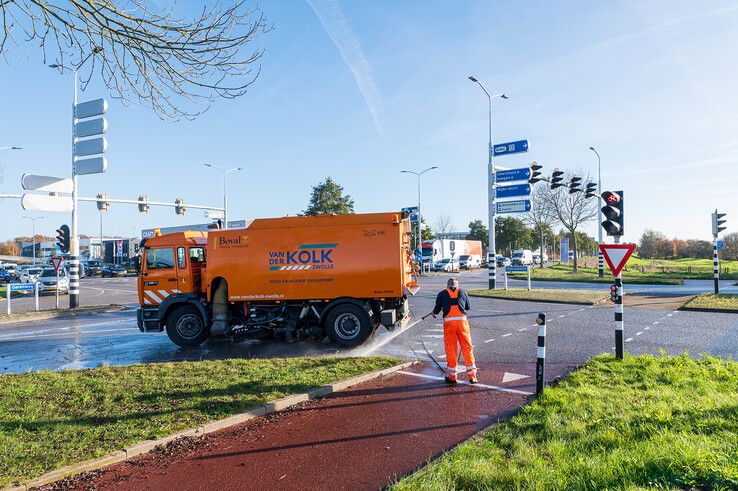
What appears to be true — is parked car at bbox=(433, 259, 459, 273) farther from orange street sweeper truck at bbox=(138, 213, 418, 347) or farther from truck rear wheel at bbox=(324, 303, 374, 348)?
truck rear wheel at bbox=(324, 303, 374, 348)

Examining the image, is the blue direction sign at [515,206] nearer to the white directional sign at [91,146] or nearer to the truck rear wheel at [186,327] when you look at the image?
the truck rear wheel at [186,327]

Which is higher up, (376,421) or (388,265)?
(388,265)

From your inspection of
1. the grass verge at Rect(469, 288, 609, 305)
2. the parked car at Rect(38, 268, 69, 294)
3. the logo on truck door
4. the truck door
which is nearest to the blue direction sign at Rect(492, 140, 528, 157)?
the grass verge at Rect(469, 288, 609, 305)

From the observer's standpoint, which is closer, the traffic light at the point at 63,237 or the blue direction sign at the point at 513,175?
the traffic light at the point at 63,237

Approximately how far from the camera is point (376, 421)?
5.48 metres

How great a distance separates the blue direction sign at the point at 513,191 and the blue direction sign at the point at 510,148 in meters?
1.65

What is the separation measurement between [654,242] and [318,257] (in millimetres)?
79577

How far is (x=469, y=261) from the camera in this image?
5816 centimetres

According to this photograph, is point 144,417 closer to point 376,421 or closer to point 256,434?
point 256,434

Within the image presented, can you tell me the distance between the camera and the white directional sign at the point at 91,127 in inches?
741

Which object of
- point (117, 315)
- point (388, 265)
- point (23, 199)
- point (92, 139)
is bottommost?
point (117, 315)

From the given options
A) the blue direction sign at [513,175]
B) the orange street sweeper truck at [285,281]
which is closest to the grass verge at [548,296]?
the blue direction sign at [513,175]

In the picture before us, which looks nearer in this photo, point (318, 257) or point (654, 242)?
point (318, 257)

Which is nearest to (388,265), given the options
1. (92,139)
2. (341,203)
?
(92,139)
